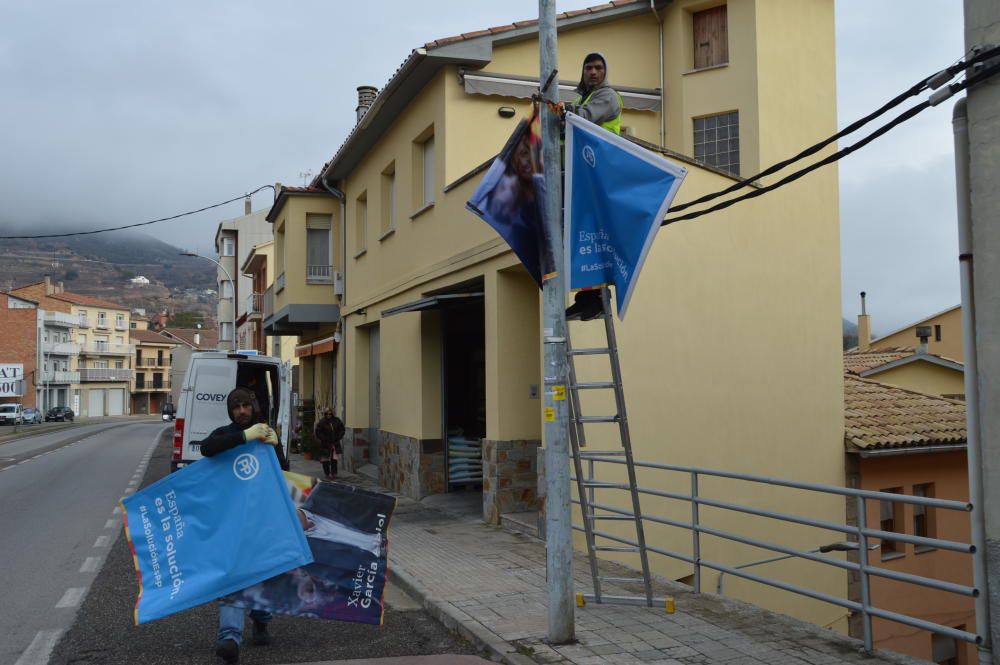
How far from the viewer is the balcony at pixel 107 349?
9050 centimetres

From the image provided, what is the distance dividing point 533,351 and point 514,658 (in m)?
6.25

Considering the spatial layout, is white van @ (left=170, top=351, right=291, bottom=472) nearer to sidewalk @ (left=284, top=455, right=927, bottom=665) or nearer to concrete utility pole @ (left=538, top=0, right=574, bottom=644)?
sidewalk @ (left=284, top=455, right=927, bottom=665)

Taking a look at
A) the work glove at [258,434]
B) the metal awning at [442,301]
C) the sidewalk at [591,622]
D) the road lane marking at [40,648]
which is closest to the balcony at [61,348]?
the metal awning at [442,301]

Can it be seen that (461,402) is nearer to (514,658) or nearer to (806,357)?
(806,357)

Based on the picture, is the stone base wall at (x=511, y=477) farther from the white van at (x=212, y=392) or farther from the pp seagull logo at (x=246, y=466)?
the pp seagull logo at (x=246, y=466)

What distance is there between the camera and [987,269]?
188 inches

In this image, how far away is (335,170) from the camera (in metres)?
20.3

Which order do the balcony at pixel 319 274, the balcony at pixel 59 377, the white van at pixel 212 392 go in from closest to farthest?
the white van at pixel 212 392, the balcony at pixel 319 274, the balcony at pixel 59 377

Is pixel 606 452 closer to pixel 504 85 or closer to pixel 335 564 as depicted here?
pixel 335 564

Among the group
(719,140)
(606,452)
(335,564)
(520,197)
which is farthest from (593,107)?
(719,140)

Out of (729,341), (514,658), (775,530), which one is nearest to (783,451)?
(775,530)

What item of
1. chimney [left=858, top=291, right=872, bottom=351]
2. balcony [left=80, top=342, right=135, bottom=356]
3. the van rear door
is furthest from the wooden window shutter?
balcony [left=80, top=342, right=135, bottom=356]

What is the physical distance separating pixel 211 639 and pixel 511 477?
5.57 metres

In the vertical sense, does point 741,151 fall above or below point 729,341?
above
